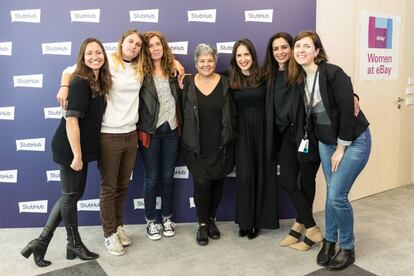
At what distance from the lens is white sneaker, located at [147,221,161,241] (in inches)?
114

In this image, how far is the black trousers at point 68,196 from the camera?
2.39m

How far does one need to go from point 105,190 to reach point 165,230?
0.66 m

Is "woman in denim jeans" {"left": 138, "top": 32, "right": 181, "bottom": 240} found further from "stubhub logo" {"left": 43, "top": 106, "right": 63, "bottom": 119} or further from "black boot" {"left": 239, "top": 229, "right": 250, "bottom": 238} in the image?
"stubhub logo" {"left": 43, "top": 106, "right": 63, "bottom": 119}

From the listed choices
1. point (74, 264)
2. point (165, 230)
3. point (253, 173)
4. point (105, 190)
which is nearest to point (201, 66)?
point (253, 173)

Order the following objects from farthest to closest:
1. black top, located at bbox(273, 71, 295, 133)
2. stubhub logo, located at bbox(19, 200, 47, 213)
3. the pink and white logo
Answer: the pink and white logo → stubhub logo, located at bbox(19, 200, 47, 213) → black top, located at bbox(273, 71, 295, 133)

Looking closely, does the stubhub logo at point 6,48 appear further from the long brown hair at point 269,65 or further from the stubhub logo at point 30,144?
the long brown hair at point 269,65

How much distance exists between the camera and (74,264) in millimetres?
2521

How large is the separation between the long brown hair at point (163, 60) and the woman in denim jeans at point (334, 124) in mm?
877

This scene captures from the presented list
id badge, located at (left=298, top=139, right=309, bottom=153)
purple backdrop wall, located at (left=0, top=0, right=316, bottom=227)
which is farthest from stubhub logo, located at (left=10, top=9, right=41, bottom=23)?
id badge, located at (left=298, top=139, right=309, bottom=153)

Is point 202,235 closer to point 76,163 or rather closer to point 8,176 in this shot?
point 76,163

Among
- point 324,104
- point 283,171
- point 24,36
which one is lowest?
point 283,171

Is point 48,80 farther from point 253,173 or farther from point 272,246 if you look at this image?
point 272,246

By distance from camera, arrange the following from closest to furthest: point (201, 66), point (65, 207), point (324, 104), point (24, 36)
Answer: point (324, 104) → point (65, 207) → point (201, 66) → point (24, 36)

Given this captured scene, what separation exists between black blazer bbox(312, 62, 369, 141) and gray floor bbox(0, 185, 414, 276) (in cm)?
92
